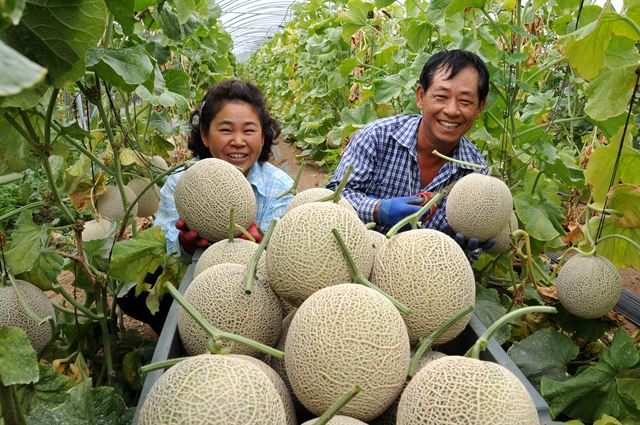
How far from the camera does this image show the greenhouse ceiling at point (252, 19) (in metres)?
18.0

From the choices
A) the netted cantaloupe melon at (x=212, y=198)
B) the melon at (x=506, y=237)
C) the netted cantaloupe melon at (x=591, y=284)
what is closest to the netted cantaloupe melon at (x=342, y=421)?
the netted cantaloupe melon at (x=212, y=198)

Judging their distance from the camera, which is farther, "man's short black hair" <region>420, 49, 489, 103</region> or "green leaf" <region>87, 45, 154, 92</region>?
"man's short black hair" <region>420, 49, 489, 103</region>

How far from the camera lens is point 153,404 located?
92 cm

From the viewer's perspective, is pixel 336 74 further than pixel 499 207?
Yes

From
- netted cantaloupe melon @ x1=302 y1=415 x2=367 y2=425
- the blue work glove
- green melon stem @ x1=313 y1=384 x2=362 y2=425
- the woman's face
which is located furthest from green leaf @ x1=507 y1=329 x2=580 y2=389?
the woman's face

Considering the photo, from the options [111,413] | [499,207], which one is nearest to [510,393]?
[111,413]

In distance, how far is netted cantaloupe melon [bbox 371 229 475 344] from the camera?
49.5 inches

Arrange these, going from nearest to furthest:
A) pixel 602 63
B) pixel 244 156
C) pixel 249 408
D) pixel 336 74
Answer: pixel 249 408 → pixel 602 63 → pixel 244 156 → pixel 336 74

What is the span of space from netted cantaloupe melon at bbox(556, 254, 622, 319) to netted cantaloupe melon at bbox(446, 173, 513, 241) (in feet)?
1.05

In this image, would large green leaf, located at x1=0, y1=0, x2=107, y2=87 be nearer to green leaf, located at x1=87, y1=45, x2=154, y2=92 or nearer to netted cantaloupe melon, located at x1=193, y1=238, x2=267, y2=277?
green leaf, located at x1=87, y1=45, x2=154, y2=92

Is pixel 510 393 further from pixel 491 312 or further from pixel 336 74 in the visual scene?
pixel 336 74

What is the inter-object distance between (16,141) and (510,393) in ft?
5.10

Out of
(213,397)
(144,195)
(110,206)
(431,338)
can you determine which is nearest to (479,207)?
(431,338)

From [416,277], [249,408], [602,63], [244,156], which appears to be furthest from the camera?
[244,156]
